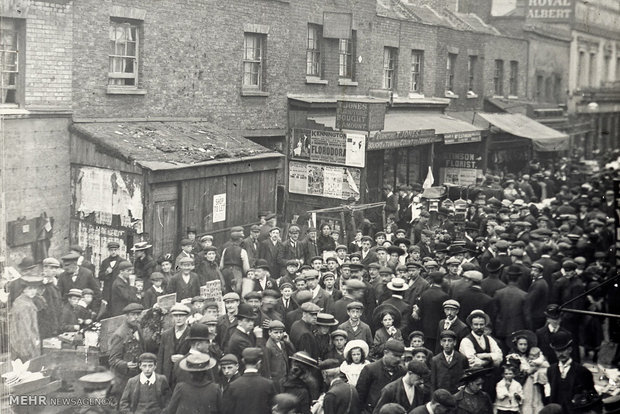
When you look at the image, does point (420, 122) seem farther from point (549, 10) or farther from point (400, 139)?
point (549, 10)

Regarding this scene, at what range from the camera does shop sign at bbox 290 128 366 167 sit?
18172mm

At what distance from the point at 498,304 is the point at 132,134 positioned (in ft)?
25.2

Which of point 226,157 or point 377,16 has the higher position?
point 377,16

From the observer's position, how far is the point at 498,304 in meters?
10.4

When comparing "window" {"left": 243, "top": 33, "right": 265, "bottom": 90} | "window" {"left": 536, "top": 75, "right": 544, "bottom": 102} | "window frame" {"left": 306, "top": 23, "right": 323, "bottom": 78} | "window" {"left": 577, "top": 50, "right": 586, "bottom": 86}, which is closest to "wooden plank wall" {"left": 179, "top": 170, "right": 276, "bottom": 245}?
"window" {"left": 243, "top": 33, "right": 265, "bottom": 90}

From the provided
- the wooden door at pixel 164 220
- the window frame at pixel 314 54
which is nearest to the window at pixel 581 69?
the window frame at pixel 314 54

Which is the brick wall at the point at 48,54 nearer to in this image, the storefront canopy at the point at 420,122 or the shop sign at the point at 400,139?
the storefront canopy at the point at 420,122

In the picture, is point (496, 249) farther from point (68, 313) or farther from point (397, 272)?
point (68, 313)

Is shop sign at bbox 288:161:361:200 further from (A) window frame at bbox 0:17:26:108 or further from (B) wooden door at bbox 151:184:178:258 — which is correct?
(A) window frame at bbox 0:17:26:108

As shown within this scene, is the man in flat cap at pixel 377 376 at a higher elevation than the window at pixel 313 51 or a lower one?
lower

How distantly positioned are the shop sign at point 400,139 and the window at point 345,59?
2671mm

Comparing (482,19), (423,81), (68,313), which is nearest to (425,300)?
(68,313)

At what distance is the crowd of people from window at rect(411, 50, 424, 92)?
12547 millimetres

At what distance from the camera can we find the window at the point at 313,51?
67.6ft
